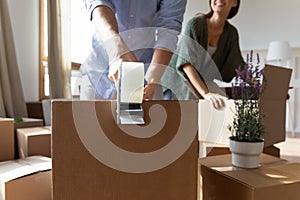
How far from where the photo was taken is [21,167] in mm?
1354

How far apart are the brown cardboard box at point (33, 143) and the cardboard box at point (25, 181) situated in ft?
0.80

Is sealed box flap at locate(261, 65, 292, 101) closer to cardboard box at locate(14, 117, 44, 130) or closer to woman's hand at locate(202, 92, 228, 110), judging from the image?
woman's hand at locate(202, 92, 228, 110)

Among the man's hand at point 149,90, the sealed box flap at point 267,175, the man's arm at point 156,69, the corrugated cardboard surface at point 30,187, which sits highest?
the man's arm at point 156,69

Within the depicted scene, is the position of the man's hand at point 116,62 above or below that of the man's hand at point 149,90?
above

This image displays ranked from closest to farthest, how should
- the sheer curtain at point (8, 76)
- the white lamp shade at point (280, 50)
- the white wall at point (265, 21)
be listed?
the sheer curtain at point (8, 76) → the white lamp shade at point (280, 50) → the white wall at point (265, 21)

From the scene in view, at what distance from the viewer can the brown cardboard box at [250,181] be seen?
79 cm

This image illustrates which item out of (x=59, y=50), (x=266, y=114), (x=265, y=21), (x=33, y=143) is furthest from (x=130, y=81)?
(x=265, y=21)

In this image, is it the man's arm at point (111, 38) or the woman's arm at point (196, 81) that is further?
the woman's arm at point (196, 81)

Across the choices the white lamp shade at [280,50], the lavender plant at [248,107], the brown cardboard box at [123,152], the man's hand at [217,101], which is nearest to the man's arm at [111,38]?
the brown cardboard box at [123,152]

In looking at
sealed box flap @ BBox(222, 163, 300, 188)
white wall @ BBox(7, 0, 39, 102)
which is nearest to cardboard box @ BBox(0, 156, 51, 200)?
sealed box flap @ BBox(222, 163, 300, 188)

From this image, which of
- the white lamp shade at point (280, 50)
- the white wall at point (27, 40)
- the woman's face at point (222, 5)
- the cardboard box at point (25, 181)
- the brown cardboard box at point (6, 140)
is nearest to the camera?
the cardboard box at point (25, 181)

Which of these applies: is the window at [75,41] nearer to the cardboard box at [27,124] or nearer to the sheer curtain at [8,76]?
the sheer curtain at [8,76]

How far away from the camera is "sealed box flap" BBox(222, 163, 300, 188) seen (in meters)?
0.81

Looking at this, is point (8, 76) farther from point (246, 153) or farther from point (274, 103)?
point (246, 153)
